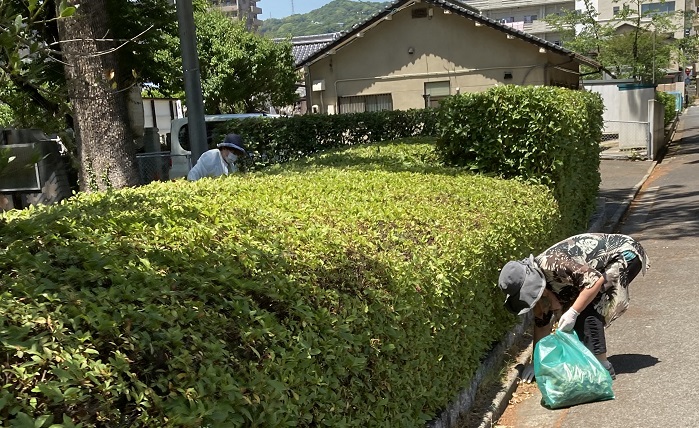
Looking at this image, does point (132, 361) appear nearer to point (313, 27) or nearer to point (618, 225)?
point (618, 225)

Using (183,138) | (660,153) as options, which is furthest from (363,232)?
(660,153)

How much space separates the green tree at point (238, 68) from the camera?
31625mm

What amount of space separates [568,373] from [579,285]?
634 mm

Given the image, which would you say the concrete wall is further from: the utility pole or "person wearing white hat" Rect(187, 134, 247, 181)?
"person wearing white hat" Rect(187, 134, 247, 181)

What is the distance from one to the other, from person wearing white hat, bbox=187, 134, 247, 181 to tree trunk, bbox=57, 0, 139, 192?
1685 mm

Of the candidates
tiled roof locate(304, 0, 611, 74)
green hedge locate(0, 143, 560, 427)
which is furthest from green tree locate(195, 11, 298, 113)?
green hedge locate(0, 143, 560, 427)

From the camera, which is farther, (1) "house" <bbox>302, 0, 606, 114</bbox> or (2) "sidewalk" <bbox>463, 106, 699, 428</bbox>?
(1) "house" <bbox>302, 0, 606, 114</bbox>

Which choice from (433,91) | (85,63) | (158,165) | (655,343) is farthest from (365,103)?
(655,343)

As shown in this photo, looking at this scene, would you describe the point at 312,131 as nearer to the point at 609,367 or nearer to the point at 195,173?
the point at 195,173

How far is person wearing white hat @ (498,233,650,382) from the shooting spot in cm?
561

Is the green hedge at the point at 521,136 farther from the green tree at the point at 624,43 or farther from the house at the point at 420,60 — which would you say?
the green tree at the point at 624,43

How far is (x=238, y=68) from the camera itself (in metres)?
32.8

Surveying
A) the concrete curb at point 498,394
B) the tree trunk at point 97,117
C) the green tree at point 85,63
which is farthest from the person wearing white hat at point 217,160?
the concrete curb at point 498,394

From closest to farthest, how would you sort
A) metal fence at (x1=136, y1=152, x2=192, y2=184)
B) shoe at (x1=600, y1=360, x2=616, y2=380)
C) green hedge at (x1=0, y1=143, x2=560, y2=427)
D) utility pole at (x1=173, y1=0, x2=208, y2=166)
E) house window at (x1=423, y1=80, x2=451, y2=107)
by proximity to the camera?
green hedge at (x1=0, y1=143, x2=560, y2=427) → shoe at (x1=600, y1=360, x2=616, y2=380) → utility pole at (x1=173, y1=0, x2=208, y2=166) → metal fence at (x1=136, y1=152, x2=192, y2=184) → house window at (x1=423, y1=80, x2=451, y2=107)
